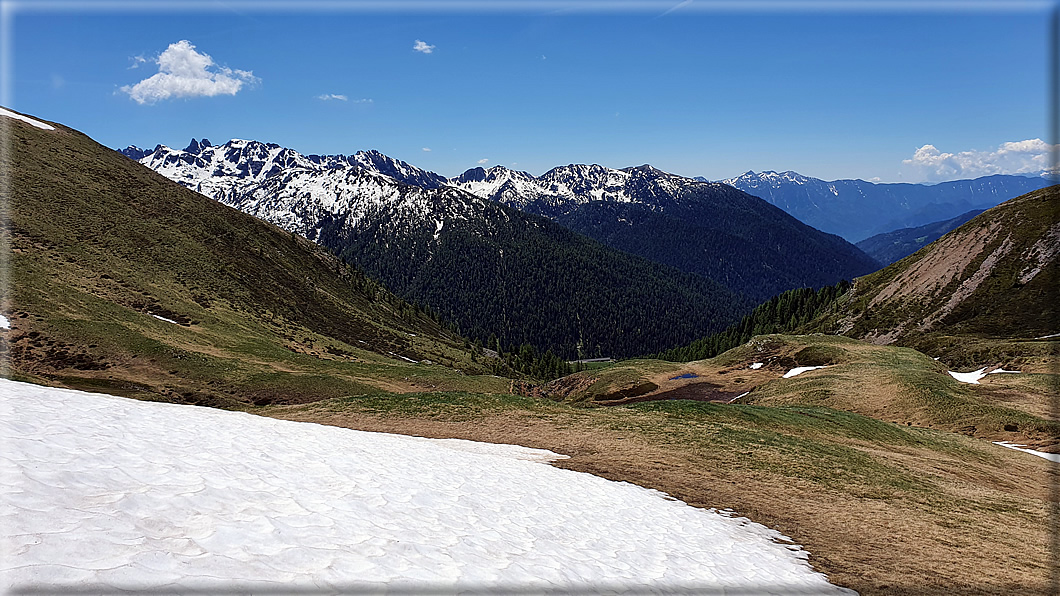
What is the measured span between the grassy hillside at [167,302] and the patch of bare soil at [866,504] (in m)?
18.7

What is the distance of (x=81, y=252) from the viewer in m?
62.2

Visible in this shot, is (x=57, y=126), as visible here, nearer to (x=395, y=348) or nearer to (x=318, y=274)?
(x=318, y=274)

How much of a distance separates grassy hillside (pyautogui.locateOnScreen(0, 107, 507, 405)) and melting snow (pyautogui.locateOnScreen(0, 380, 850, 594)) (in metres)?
25.7

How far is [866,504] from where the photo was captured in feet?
59.0

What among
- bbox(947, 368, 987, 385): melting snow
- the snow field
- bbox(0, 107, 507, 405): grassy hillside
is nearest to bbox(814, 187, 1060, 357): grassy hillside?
bbox(947, 368, 987, 385): melting snow

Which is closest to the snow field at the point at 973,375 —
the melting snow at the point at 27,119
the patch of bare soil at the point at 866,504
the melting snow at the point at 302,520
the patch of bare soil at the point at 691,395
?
the patch of bare soil at the point at 691,395

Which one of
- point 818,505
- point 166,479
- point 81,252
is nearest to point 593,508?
point 818,505

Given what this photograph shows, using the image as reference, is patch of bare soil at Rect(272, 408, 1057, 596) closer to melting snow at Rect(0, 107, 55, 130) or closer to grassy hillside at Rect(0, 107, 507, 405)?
grassy hillside at Rect(0, 107, 507, 405)

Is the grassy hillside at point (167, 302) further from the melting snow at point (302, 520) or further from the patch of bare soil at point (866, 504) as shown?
the melting snow at point (302, 520)

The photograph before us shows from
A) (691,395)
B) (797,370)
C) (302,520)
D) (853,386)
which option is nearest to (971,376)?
(797,370)

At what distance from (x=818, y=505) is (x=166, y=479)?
1966cm

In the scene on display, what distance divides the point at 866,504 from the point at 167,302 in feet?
243

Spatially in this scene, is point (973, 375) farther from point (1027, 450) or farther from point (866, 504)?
point (866, 504)

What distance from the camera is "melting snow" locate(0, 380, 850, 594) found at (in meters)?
6.11
